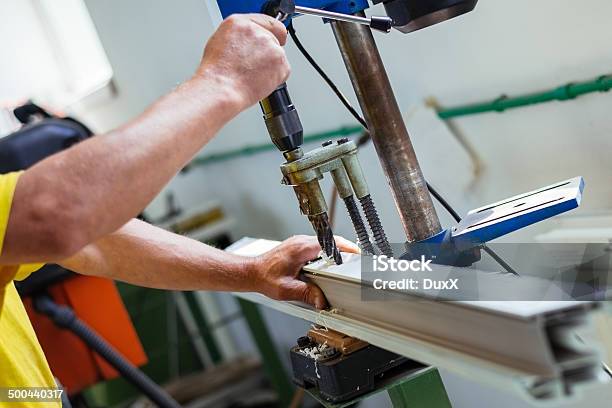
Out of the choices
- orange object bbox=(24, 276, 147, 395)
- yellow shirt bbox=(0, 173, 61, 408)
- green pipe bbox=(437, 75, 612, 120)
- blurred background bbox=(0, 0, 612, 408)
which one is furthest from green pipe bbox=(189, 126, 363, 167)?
yellow shirt bbox=(0, 173, 61, 408)

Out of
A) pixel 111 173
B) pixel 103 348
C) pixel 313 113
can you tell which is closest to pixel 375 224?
pixel 111 173

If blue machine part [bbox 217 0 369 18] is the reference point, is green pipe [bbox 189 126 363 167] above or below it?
below

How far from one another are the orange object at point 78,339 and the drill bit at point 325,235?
144 cm

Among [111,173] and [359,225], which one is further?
[359,225]

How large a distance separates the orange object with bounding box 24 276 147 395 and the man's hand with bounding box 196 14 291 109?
1.58 m

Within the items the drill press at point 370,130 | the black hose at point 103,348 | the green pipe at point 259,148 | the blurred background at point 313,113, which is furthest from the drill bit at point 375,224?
the black hose at point 103,348

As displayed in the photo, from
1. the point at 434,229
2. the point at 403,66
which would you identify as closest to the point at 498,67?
the point at 403,66

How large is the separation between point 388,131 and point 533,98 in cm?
45

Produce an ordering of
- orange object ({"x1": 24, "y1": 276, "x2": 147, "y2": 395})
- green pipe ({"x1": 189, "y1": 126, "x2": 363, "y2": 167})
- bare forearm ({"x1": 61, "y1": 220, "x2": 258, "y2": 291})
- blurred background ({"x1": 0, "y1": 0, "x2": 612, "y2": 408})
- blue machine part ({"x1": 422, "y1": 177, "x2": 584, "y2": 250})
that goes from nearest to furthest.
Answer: blue machine part ({"x1": 422, "y1": 177, "x2": 584, "y2": 250}) → bare forearm ({"x1": 61, "y1": 220, "x2": 258, "y2": 291}) → blurred background ({"x1": 0, "y1": 0, "x2": 612, "y2": 408}) → green pipe ({"x1": 189, "y1": 126, "x2": 363, "y2": 167}) → orange object ({"x1": 24, "y1": 276, "x2": 147, "y2": 395})

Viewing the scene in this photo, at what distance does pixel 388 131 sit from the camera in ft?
3.40

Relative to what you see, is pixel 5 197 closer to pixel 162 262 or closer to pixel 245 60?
pixel 245 60

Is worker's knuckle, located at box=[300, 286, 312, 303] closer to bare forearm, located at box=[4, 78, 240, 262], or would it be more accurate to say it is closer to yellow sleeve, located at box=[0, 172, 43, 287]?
bare forearm, located at box=[4, 78, 240, 262]

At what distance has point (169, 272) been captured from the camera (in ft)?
3.99

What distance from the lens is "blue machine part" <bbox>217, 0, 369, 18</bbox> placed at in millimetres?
961
